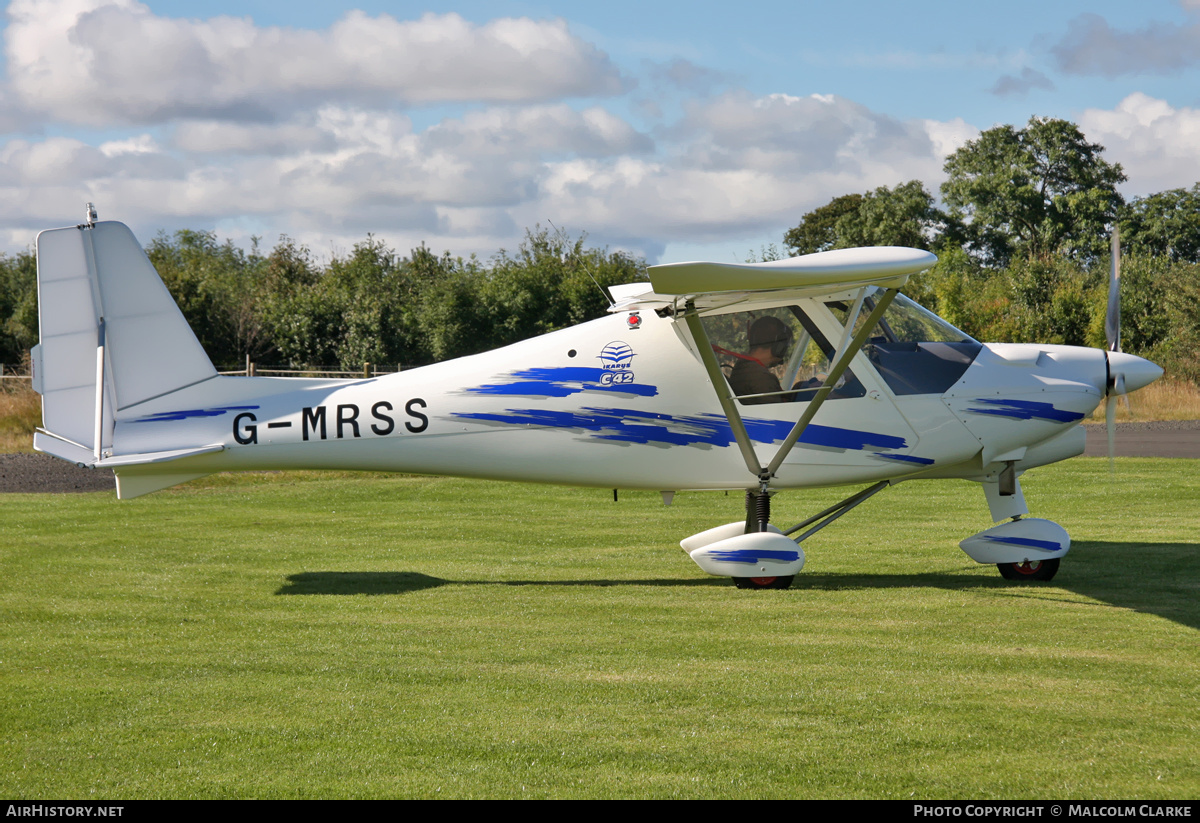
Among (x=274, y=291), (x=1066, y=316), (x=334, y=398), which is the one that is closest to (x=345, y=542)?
(x=334, y=398)

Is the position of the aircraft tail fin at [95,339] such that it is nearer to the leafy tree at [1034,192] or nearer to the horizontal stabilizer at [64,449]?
the horizontal stabilizer at [64,449]

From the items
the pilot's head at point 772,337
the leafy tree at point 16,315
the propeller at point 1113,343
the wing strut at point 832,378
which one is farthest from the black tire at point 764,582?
the leafy tree at point 16,315

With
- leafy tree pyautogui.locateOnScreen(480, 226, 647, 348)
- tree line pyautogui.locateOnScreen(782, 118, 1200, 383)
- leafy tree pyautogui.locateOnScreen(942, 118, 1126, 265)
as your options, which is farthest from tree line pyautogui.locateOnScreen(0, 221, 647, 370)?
leafy tree pyautogui.locateOnScreen(942, 118, 1126, 265)

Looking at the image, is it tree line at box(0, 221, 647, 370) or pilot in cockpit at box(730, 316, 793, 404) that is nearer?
pilot in cockpit at box(730, 316, 793, 404)

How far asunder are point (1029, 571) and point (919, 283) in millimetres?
29924

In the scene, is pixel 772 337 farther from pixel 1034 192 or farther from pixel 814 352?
pixel 1034 192

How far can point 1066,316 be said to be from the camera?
33.4 m

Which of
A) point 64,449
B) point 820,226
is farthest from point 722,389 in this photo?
point 820,226

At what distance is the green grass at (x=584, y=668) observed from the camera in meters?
4.46

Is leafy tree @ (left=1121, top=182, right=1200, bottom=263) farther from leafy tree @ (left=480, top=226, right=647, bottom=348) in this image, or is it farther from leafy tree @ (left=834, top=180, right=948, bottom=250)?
leafy tree @ (left=480, top=226, right=647, bottom=348)

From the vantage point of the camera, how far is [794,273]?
25.6ft

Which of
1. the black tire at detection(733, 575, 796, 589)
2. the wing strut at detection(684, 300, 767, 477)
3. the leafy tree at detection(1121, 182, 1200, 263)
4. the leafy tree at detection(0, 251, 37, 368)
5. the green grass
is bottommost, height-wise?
the green grass

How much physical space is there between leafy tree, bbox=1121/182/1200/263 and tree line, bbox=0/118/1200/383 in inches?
3.6

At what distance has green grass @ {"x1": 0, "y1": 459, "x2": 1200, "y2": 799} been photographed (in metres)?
4.46
